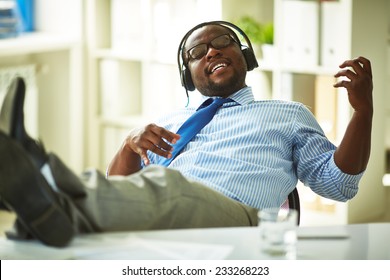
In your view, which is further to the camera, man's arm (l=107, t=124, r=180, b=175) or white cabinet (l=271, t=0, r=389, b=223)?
white cabinet (l=271, t=0, r=389, b=223)

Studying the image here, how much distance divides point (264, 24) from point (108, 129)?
43 cm

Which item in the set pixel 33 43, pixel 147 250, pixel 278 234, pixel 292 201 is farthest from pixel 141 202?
pixel 33 43

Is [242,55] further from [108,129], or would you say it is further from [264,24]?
[108,129]

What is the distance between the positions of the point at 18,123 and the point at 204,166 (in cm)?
43

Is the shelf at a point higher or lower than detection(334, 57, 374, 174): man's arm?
higher

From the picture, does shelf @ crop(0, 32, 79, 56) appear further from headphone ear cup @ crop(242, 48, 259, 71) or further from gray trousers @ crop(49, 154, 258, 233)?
gray trousers @ crop(49, 154, 258, 233)

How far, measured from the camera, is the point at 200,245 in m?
1.52

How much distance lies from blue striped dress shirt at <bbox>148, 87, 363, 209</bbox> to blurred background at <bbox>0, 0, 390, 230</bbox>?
0.28 ft

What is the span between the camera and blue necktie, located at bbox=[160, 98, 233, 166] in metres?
1.73

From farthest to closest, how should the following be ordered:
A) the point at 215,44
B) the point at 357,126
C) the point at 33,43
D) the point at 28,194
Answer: the point at 33,43
the point at 215,44
the point at 357,126
the point at 28,194

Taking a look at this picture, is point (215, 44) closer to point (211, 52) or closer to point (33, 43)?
point (211, 52)

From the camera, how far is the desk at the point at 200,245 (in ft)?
4.75

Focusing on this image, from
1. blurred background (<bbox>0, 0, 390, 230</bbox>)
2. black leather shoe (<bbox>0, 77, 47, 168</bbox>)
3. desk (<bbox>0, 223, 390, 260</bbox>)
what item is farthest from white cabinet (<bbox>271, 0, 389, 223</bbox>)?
black leather shoe (<bbox>0, 77, 47, 168</bbox>)
